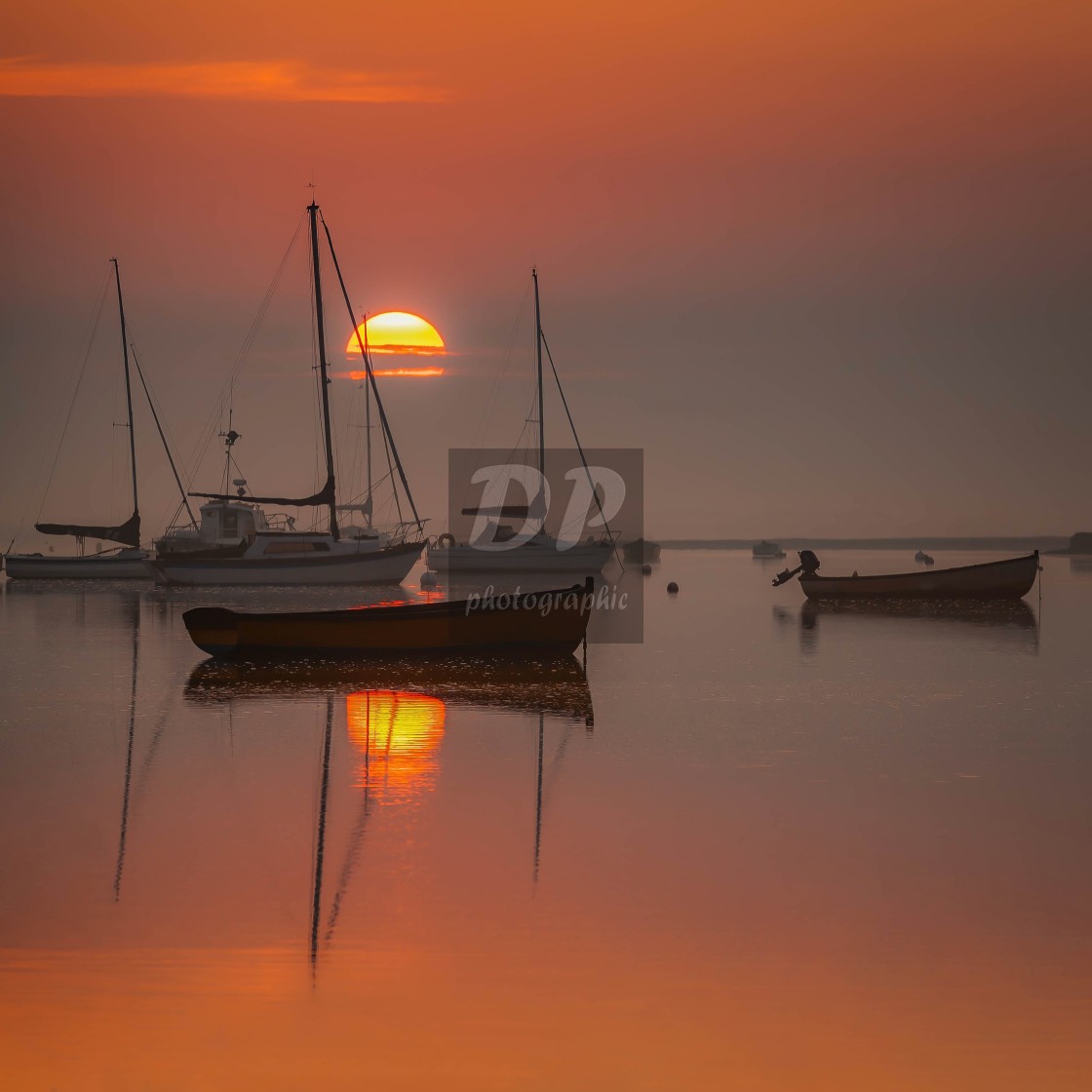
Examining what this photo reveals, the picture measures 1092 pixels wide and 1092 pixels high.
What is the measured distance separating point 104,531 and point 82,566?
4.78m

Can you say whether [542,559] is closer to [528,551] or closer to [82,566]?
[528,551]

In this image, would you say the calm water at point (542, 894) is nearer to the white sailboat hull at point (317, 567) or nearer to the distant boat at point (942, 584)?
the distant boat at point (942, 584)

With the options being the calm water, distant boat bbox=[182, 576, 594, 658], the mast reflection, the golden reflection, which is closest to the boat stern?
distant boat bbox=[182, 576, 594, 658]

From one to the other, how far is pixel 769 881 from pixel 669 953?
198 centimetres

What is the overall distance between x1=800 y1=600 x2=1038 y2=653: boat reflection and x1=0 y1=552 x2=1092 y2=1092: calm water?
47.0ft

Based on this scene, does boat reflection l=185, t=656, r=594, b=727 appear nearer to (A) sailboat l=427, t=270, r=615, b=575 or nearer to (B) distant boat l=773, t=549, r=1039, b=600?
(B) distant boat l=773, t=549, r=1039, b=600

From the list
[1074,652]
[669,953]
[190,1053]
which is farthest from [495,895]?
[1074,652]

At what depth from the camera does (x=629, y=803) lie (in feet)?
43.3

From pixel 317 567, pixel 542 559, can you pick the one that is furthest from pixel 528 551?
pixel 317 567

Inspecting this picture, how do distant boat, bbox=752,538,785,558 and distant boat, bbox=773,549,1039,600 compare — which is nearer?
distant boat, bbox=773,549,1039,600

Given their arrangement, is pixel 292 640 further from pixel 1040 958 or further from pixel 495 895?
pixel 1040 958

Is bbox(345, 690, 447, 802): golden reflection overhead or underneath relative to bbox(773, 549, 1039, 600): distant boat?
underneath

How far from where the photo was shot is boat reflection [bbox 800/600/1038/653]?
3519cm

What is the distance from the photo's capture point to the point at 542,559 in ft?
229
